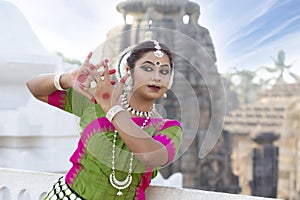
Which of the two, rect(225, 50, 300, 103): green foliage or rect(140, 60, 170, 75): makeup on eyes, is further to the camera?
rect(225, 50, 300, 103): green foliage

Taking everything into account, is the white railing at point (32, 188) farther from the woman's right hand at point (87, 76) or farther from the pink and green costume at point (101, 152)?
the woman's right hand at point (87, 76)

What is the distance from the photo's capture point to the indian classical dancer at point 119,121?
2.64 feet

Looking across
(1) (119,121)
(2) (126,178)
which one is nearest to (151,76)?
(1) (119,121)

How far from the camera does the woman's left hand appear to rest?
79 cm

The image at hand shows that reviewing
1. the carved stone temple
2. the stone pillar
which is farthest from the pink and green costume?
the stone pillar

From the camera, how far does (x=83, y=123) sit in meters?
0.94

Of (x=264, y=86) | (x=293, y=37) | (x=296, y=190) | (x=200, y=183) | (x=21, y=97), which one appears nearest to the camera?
(x=21, y=97)

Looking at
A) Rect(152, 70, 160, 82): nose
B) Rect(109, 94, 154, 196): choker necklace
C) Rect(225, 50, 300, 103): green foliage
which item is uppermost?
Rect(152, 70, 160, 82): nose

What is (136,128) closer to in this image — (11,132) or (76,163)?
(76,163)

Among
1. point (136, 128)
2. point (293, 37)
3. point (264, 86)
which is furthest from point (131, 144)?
point (264, 86)

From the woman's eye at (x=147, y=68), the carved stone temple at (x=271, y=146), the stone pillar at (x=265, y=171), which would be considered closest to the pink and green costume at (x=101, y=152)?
the woman's eye at (x=147, y=68)

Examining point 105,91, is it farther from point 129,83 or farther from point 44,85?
point 44,85

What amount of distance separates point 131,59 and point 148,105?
3.8 inches

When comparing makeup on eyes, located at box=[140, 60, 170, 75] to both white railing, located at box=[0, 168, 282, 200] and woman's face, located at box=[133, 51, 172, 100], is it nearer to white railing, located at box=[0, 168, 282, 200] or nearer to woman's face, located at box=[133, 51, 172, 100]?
woman's face, located at box=[133, 51, 172, 100]
